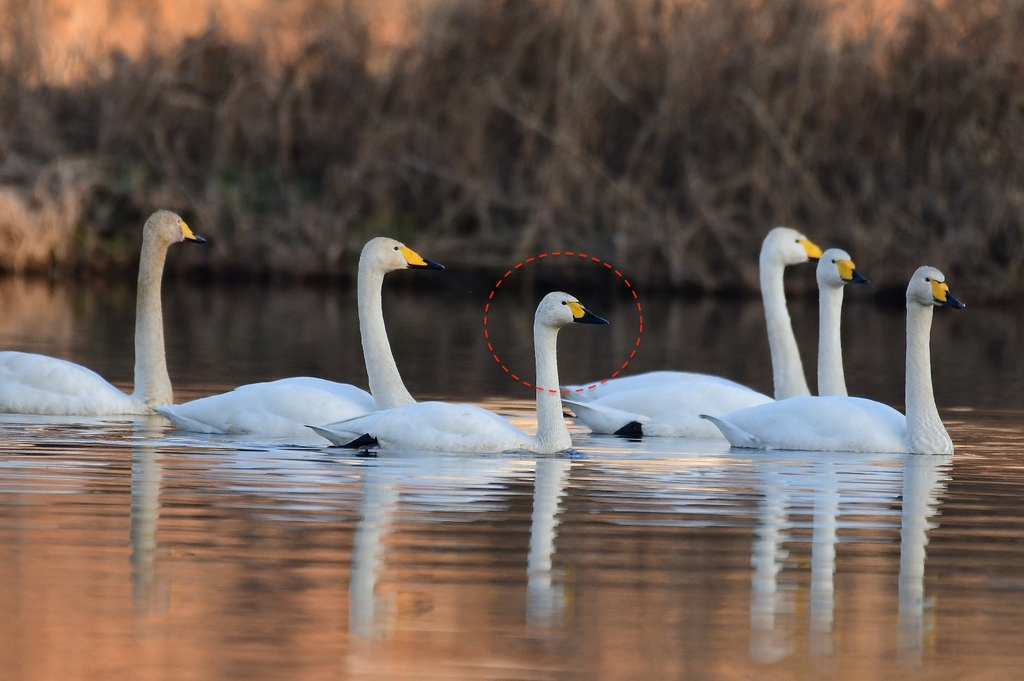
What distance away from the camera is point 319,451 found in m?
9.89

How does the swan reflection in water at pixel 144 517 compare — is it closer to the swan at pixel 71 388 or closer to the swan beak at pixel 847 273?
the swan at pixel 71 388

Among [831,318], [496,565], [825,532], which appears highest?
[831,318]

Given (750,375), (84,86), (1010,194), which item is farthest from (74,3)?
(750,375)

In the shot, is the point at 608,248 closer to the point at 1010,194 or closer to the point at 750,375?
the point at 1010,194

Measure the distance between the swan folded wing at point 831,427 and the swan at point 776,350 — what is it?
111 cm

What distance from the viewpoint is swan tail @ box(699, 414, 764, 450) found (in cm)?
1051

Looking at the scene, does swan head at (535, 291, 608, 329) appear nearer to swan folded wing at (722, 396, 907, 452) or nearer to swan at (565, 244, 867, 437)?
swan folded wing at (722, 396, 907, 452)

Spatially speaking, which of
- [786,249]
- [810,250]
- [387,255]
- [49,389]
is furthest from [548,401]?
[810,250]

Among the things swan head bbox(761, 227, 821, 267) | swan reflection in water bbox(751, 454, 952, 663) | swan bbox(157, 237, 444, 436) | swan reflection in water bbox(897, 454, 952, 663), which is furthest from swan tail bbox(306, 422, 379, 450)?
swan head bbox(761, 227, 821, 267)

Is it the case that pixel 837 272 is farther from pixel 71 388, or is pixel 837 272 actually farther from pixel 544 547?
pixel 544 547

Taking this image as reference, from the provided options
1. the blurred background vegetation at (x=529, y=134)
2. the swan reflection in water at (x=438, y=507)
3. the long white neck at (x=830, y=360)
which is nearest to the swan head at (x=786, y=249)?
the long white neck at (x=830, y=360)

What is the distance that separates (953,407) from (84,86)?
15.9m

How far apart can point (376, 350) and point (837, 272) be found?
3097 millimetres

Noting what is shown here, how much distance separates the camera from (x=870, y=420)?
10.3 meters
